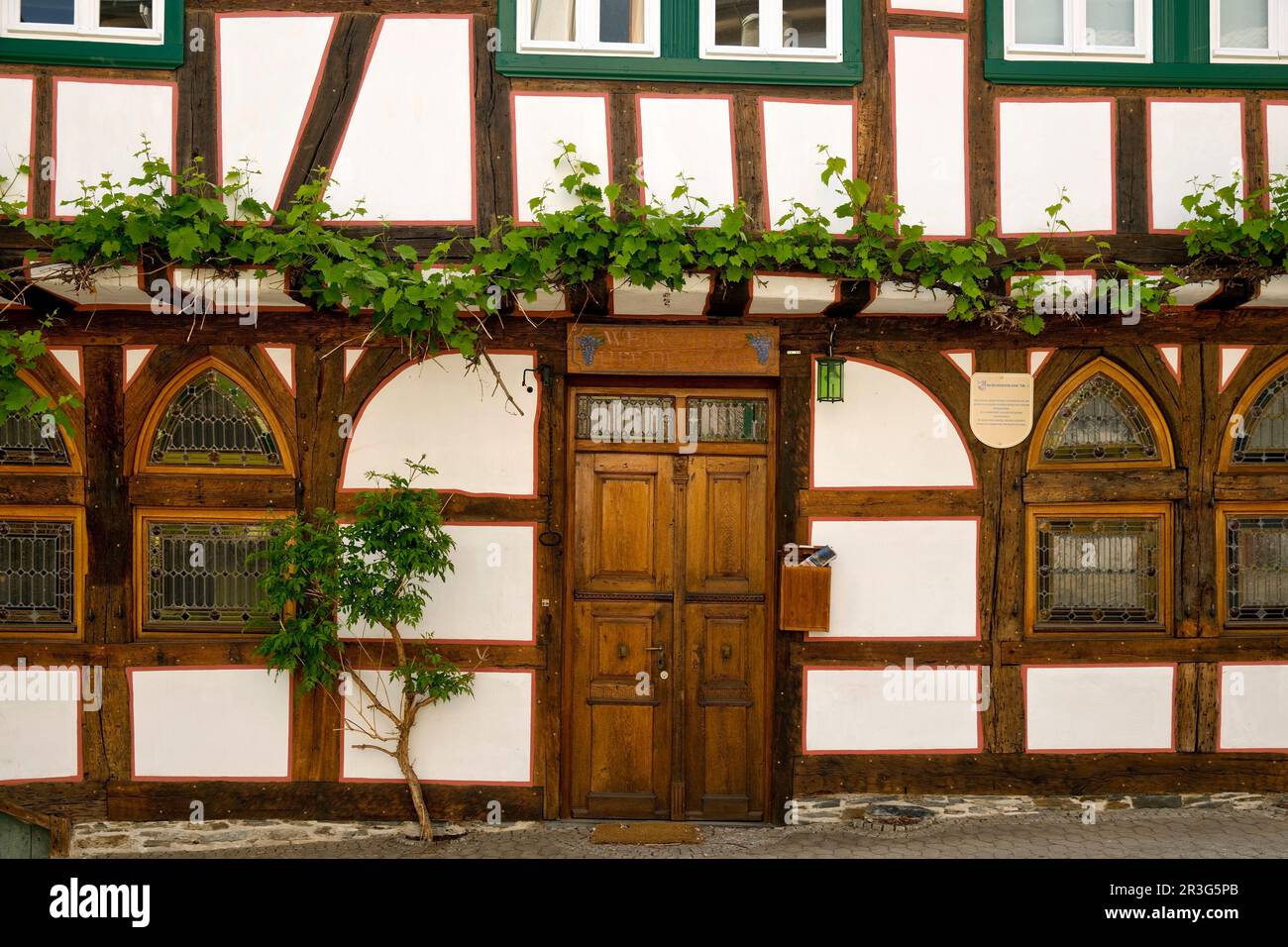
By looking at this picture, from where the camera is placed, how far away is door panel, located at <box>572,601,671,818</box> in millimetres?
6699

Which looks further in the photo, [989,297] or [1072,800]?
[1072,800]

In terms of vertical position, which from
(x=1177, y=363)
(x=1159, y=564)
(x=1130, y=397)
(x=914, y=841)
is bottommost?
(x=914, y=841)

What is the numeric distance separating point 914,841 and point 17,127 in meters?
6.53

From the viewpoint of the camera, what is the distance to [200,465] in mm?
6516

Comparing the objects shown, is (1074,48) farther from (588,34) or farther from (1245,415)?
(588,34)

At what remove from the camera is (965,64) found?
6.45 m

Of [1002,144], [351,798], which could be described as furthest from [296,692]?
[1002,144]

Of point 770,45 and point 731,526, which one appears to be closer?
point 770,45

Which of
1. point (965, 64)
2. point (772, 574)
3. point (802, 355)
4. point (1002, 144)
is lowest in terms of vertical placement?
point (772, 574)

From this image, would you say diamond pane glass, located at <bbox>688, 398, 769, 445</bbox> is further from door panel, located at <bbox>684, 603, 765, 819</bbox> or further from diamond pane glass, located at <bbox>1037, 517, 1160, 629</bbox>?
diamond pane glass, located at <bbox>1037, 517, 1160, 629</bbox>

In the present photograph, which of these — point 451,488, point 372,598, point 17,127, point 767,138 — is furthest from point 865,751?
point 17,127

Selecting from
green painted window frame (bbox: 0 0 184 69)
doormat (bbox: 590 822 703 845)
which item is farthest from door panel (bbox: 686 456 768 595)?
green painted window frame (bbox: 0 0 184 69)
